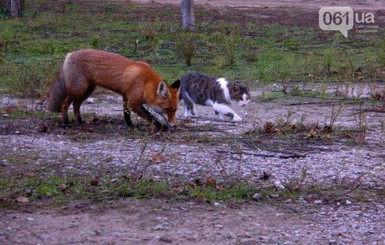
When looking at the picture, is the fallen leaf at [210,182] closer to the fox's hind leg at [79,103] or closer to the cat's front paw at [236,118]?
the fox's hind leg at [79,103]

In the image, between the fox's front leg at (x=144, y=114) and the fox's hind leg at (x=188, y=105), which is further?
the fox's hind leg at (x=188, y=105)

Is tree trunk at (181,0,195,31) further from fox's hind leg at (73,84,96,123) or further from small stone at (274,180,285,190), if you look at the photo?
small stone at (274,180,285,190)

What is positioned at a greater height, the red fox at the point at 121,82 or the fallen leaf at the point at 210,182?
the red fox at the point at 121,82

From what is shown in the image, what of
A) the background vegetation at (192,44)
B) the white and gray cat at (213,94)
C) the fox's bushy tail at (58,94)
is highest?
the fox's bushy tail at (58,94)

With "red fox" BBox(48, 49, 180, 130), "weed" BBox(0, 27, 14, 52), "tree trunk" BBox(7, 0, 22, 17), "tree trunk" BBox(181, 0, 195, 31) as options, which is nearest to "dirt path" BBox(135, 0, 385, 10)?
"tree trunk" BBox(7, 0, 22, 17)

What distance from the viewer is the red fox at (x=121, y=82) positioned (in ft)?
36.2

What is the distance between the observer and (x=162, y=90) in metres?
11.1

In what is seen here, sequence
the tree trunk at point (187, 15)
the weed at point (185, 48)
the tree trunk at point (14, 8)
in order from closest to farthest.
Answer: the weed at point (185, 48) < the tree trunk at point (187, 15) < the tree trunk at point (14, 8)

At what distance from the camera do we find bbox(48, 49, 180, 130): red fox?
11031mm

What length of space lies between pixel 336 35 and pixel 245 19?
3663mm

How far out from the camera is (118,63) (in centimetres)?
1105

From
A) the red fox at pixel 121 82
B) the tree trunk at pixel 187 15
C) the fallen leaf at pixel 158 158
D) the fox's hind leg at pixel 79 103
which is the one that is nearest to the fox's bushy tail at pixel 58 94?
the red fox at pixel 121 82

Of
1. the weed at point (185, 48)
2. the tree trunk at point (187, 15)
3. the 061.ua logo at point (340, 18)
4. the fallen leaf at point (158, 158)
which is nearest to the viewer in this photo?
the fallen leaf at point (158, 158)

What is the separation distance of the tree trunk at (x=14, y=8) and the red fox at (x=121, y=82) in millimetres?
13847
